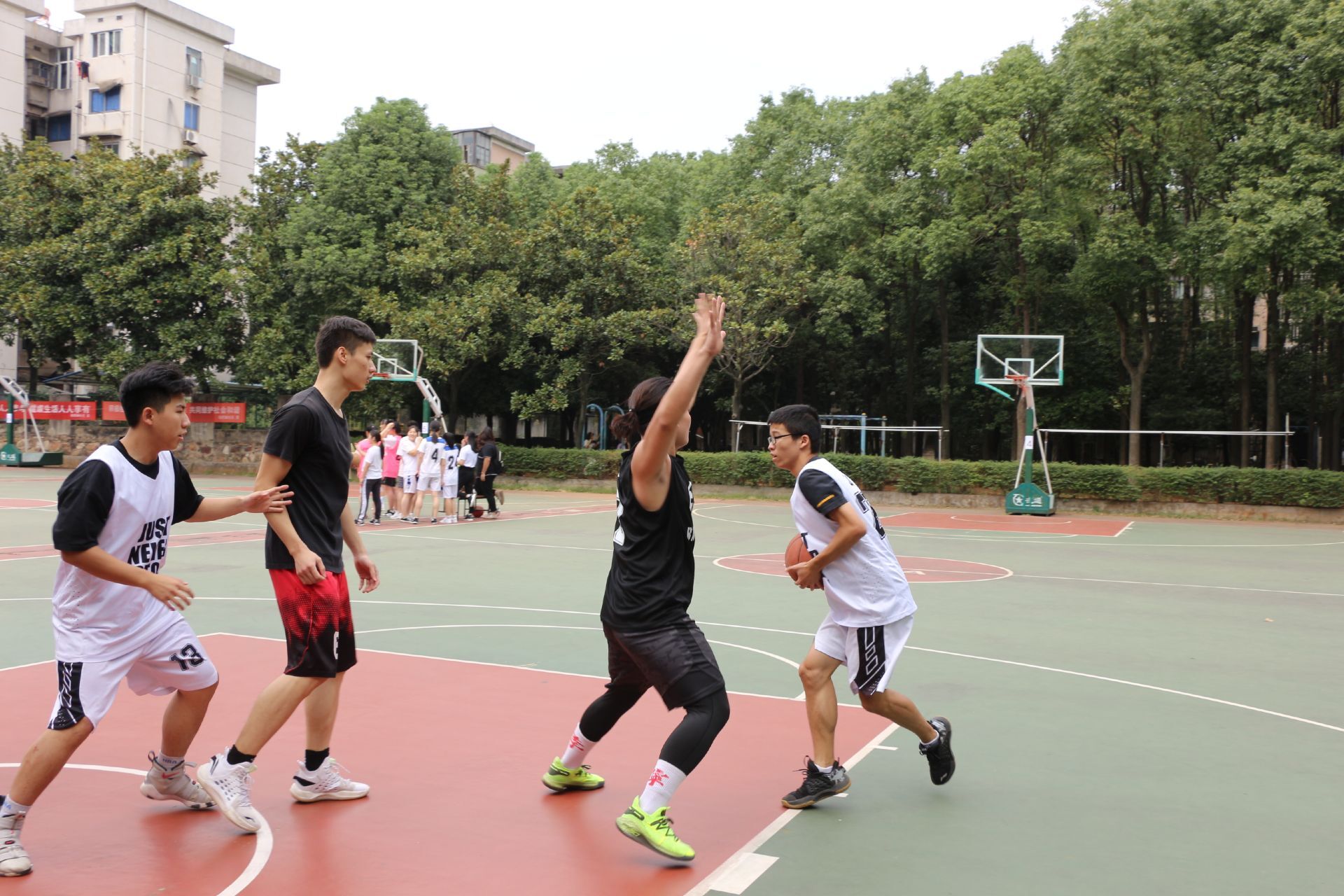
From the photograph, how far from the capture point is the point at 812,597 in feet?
36.3

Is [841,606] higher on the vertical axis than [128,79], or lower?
lower

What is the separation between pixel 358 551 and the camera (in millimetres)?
4750

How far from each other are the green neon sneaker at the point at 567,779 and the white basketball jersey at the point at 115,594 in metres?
1.72

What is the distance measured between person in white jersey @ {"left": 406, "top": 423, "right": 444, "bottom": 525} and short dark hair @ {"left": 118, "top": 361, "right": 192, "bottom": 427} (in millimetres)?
15647

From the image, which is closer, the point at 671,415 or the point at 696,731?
the point at 671,415

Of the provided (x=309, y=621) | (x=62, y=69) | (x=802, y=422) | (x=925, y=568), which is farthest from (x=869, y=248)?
(x=62, y=69)

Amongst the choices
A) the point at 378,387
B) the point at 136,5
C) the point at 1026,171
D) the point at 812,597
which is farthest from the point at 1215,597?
the point at 136,5

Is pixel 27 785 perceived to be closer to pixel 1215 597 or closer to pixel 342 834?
pixel 342 834

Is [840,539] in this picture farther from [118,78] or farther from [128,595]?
[118,78]

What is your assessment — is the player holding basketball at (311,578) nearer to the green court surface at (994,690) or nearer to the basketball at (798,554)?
the green court surface at (994,690)

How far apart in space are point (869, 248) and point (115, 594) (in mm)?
31960

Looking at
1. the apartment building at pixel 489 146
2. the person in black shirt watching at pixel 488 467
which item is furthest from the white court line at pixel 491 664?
the apartment building at pixel 489 146

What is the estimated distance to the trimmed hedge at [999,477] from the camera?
24.9 metres

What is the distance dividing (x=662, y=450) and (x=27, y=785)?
2517 millimetres
